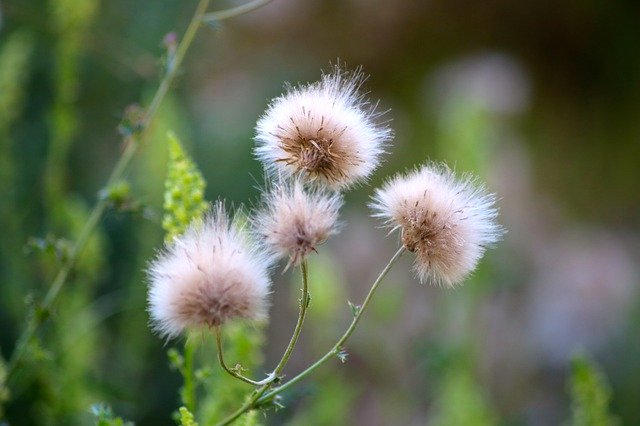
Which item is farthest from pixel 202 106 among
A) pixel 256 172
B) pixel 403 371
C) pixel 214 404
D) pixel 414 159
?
pixel 214 404

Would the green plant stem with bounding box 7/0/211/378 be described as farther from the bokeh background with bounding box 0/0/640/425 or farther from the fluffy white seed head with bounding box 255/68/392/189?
the fluffy white seed head with bounding box 255/68/392/189

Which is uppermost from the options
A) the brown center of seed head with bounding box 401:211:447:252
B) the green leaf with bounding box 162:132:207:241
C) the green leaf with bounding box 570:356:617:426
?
the green leaf with bounding box 570:356:617:426

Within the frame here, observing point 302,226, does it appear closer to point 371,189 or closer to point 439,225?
point 439,225

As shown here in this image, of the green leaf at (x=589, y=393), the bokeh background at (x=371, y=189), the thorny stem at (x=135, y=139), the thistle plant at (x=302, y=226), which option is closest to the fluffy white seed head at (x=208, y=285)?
the thistle plant at (x=302, y=226)

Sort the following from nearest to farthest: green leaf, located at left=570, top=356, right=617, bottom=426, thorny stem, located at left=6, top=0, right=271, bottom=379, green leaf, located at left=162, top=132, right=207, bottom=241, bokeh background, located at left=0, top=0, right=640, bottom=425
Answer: green leaf, located at left=162, top=132, right=207, bottom=241 < thorny stem, located at left=6, top=0, right=271, bottom=379 < green leaf, located at left=570, top=356, right=617, bottom=426 < bokeh background, located at left=0, top=0, right=640, bottom=425

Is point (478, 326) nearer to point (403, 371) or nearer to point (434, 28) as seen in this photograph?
point (403, 371)

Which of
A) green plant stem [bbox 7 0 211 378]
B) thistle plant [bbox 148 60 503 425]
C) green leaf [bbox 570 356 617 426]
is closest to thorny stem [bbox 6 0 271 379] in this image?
green plant stem [bbox 7 0 211 378]

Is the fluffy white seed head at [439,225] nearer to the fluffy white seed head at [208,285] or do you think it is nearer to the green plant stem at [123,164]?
the fluffy white seed head at [208,285]
